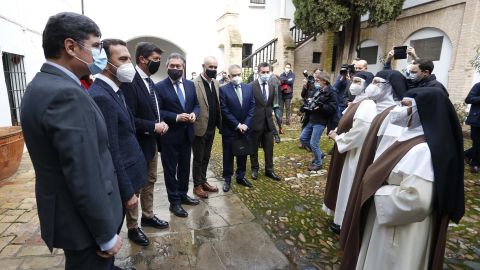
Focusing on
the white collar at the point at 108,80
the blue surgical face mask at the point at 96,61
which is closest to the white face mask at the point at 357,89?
the white collar at the point at 108,80

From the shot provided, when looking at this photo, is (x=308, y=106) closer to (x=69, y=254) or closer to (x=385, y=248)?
(x=385, y=248)

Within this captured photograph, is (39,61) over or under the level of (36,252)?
over

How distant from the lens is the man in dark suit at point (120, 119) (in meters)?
2.09

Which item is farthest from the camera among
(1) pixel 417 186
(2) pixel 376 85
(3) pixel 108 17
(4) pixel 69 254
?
(3) pixel 108 17

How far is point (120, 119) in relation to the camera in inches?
89.4

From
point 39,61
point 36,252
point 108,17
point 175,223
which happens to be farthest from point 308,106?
point 108,17

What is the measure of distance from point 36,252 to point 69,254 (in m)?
1.80

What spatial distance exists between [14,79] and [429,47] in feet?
41.4

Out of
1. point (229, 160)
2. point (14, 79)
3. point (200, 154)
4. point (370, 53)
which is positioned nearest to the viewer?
point (200, 154)

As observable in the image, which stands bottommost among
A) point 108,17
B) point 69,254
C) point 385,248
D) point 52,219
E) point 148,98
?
point 385,248

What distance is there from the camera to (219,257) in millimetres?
2898

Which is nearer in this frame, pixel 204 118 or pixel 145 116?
pixel 145 116

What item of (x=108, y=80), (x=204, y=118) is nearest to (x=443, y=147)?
(x=108, y=80)

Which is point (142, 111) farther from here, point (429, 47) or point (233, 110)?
point (429, 47)
